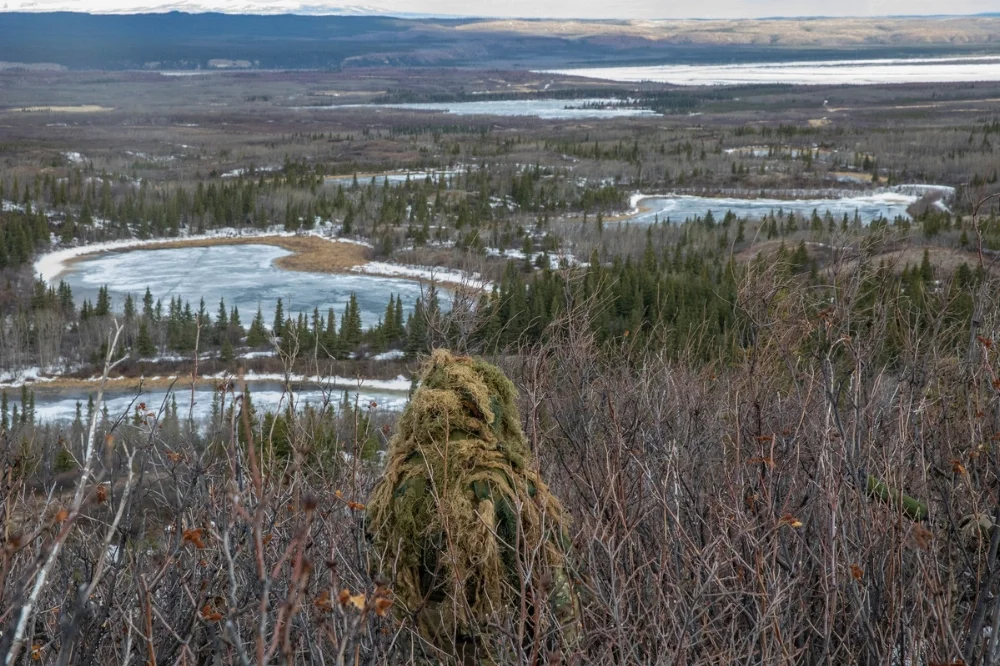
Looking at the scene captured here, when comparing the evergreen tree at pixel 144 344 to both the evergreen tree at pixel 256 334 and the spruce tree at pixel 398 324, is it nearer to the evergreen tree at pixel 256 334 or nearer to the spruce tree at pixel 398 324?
the evergreen tree at pixel 256 334

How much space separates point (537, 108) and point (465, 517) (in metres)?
179

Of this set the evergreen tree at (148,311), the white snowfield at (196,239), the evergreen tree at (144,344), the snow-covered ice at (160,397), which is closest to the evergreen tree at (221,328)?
the evergreen tree at (144,344)

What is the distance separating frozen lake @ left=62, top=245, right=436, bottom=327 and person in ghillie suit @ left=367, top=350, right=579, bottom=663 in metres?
38.7

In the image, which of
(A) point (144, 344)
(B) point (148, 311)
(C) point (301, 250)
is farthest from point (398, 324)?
(C) point (301, 250)

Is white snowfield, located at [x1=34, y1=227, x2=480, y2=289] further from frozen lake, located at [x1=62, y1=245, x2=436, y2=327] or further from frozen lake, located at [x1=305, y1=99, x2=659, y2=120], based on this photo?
frozen lake, located at [x1=305, y1=99, x2=659, y2=120]

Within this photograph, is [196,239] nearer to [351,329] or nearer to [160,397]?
[351,329]

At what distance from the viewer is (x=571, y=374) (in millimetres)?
11727

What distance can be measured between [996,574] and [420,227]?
60.8 metres

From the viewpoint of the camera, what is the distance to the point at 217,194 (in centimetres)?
7244

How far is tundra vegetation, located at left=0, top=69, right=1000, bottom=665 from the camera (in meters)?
4.80

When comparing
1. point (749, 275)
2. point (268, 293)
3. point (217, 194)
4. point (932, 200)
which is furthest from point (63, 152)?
point (749, 275)

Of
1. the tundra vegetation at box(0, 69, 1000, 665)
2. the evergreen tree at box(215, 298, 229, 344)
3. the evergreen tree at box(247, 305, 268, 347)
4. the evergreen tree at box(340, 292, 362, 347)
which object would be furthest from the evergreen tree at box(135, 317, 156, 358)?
the evergreen tree at box(340, 292, 362, 347)

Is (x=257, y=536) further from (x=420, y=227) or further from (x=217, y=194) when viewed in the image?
(x=217, y=194)

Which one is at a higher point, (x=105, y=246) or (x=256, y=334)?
(x=105, y=246)
